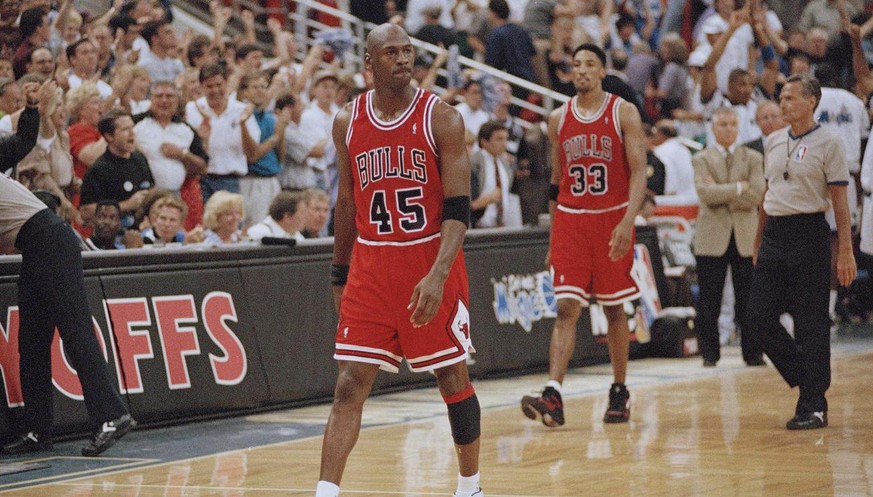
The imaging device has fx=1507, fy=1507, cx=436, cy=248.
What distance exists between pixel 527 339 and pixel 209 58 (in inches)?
174

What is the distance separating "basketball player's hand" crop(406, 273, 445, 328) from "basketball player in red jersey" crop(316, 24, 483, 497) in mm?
116

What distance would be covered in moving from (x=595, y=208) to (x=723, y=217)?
3.94 metres

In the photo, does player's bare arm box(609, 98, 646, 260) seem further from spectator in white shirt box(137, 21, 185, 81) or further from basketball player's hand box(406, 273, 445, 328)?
spectator in white shirt box(137, 21, 185, 81)

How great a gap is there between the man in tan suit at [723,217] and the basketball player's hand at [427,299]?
7.93m

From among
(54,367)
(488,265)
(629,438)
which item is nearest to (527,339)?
(488,265)

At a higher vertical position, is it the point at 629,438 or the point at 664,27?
the point at 664,27

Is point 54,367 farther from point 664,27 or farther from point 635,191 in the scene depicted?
point 664,27

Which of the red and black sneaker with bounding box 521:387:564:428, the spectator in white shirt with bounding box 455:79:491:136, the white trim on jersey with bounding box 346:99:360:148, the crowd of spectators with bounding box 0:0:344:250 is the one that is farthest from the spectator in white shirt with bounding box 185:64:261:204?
the white trim on jersey with bounding box 346:99:360:148

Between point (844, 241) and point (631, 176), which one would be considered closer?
point (844, 241)

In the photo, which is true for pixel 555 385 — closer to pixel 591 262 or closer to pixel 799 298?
pixel 591 262

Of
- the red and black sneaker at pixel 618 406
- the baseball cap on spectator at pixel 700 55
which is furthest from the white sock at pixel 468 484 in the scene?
the baseball cap on spectator at pixel 700 55

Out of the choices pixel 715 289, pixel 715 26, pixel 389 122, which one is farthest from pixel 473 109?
pixel 389 122

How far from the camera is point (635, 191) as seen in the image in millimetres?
10148

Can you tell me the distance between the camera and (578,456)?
887 cm
